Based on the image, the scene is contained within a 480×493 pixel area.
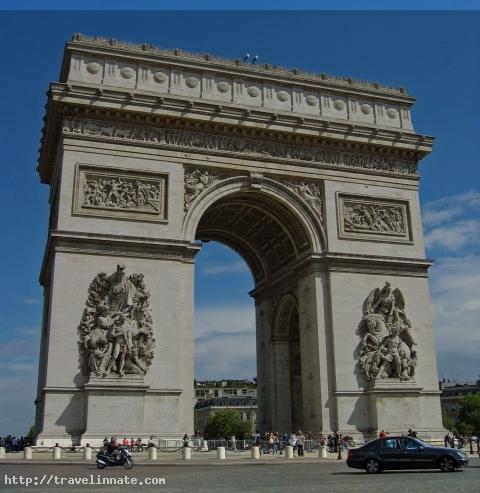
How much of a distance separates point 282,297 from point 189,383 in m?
9.48

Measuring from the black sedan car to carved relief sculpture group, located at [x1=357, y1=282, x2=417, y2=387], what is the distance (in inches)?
415

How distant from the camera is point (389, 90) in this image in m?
36.1

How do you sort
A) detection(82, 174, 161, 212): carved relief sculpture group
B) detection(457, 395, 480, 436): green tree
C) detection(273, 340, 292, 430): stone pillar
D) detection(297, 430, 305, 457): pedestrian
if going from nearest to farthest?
detection(297, 430, 305, 457): pedestrian → detection(82, 174, 161, 212): carved relief sculpture group → detection(273, 340, 292, 430): stone pillar → detection(457, 395, 480, 436): green tree

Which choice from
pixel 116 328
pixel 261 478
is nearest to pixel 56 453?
pixel 116 328

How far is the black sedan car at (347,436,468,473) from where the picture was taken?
19.1 meters

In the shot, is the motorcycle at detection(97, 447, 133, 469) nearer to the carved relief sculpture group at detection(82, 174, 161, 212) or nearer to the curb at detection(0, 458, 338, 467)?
the curb at detection(0, 458, 338, 467)

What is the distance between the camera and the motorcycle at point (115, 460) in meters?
Result: 20.2

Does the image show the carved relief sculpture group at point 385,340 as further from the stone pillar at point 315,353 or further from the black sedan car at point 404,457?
the black sedan car at point 404,457

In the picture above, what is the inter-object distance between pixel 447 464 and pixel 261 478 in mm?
5833

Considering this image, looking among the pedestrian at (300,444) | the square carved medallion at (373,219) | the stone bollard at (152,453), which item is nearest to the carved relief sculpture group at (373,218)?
the square carved medallion at (373,219)

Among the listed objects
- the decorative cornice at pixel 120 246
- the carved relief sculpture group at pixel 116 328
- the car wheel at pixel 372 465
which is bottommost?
the car wheel at pixel 372 465

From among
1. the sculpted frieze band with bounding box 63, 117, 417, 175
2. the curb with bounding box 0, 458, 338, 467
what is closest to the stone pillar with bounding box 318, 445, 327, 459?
the curb with bounding box 0, 458, 338, 467

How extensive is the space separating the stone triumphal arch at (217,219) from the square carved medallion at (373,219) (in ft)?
0.26

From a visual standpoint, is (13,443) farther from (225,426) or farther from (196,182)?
(225,426)
